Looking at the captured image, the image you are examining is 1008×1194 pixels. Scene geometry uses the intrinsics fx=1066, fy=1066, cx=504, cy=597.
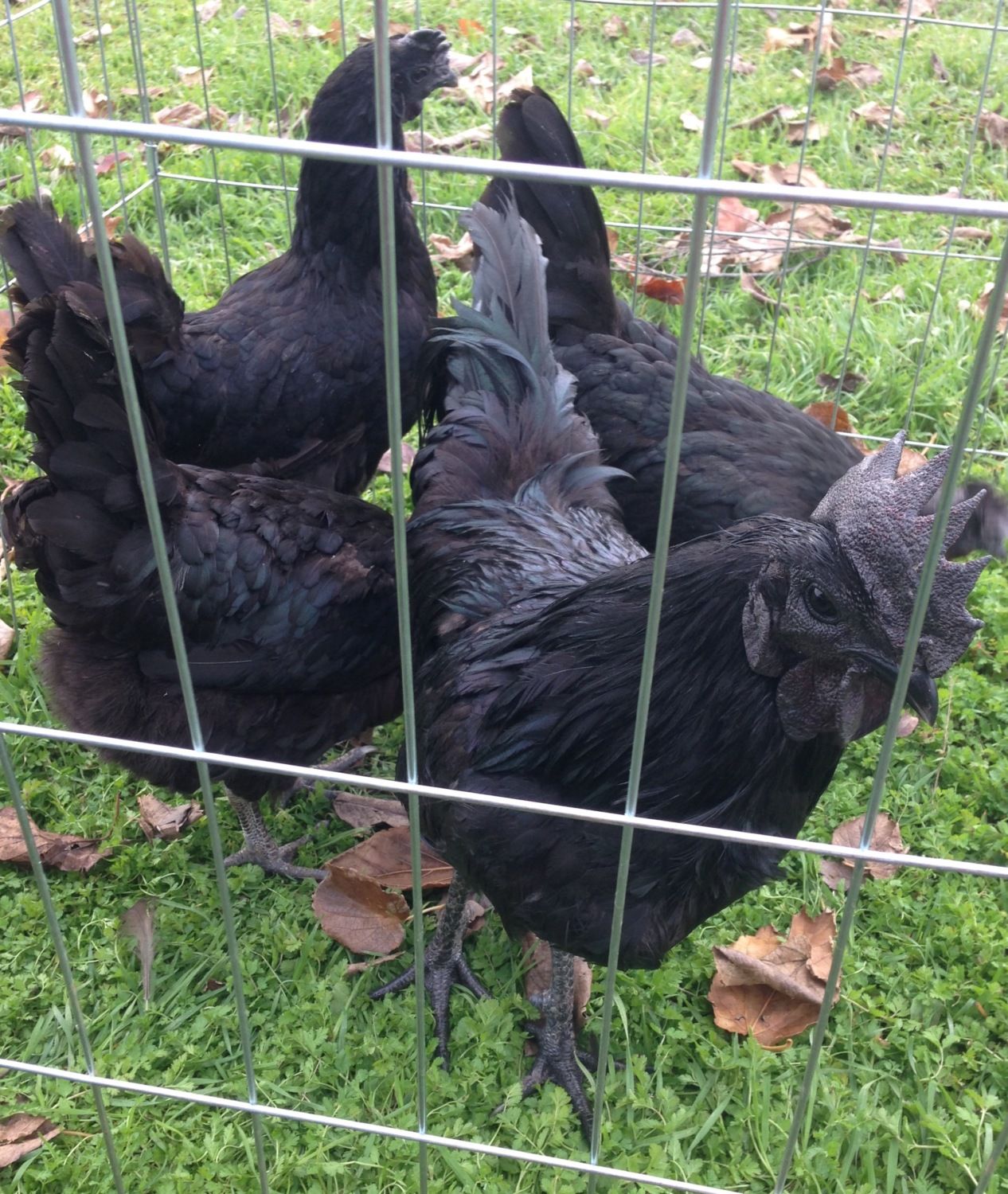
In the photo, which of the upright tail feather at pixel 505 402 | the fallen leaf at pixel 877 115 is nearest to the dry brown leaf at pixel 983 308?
the fallen leaf at pixel 877 115

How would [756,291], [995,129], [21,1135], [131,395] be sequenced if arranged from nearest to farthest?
1. [131,395]
2. [21,1135]
3. [756,291]
4. [995,129]

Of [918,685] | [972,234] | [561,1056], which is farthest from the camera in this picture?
[972,234]

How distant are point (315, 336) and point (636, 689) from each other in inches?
65.4

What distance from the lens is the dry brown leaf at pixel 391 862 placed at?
250cm

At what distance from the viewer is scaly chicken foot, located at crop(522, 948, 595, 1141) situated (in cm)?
211

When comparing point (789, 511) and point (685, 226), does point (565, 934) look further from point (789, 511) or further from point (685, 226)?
point (685, 226)

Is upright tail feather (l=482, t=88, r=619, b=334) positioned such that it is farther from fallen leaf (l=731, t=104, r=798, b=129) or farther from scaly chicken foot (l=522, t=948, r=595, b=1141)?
fallen leaf (l=731, t=104, r=798, b=129)

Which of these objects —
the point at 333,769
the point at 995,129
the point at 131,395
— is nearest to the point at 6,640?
the point at 333,769

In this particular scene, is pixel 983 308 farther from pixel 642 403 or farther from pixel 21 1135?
pixel 21 1135

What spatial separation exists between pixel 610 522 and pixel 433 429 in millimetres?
529

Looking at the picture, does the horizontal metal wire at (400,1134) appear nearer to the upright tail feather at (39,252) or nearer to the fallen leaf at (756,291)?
the upright tail feather at (39,252)

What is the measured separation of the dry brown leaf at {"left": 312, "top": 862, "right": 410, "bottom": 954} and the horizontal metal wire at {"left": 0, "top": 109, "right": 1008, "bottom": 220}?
1703mm

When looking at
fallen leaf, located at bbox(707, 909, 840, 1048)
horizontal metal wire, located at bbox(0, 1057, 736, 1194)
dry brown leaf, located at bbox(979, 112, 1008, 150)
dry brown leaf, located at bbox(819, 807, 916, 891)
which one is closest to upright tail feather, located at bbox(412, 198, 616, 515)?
dry brown leaf, located at bbox(819, 807, 916, 891)

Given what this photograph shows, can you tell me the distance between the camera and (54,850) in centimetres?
245
